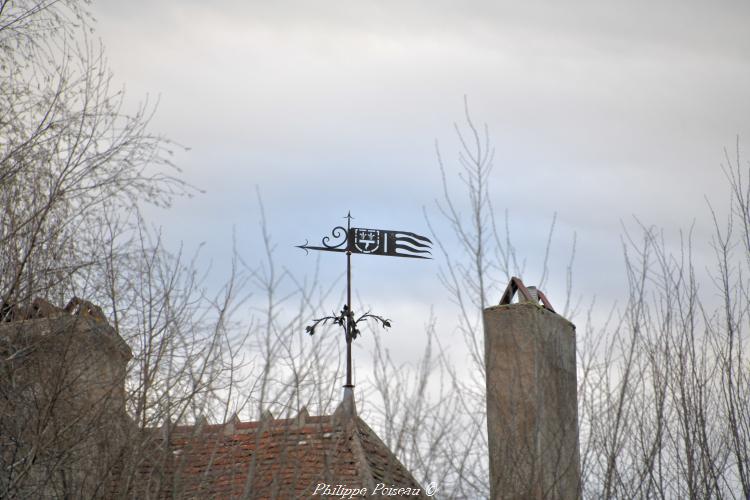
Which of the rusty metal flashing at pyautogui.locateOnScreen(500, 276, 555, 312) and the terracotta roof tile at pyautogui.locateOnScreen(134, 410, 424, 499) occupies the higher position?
the rusty metal flashing at pyautogui.locateOnScreen(500, 276, 555, 312)

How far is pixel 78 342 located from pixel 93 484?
1.32 meters

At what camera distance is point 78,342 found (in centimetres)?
917

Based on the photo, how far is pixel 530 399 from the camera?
7555mm

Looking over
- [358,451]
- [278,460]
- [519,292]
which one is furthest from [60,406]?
[519,292]

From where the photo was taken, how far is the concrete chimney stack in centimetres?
695

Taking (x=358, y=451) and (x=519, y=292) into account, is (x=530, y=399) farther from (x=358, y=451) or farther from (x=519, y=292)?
(x=358, y=451)

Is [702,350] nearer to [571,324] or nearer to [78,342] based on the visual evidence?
[571,324]

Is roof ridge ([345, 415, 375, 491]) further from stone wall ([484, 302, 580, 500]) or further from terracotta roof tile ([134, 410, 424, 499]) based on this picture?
stone wall ([484, 302, 580, 500])

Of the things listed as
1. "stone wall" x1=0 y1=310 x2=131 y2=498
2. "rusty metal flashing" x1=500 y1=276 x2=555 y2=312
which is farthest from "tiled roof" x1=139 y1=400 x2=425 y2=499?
"rusty metal flashing" x1=500 y1=276 x2=555 y2=312

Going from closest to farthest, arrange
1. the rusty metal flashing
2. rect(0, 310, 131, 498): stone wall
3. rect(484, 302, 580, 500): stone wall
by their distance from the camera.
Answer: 1. rect(484, 302, 580, 500): stone wall
2. the rusty metal flashing
3. rect(0, 310, 131, 498): stone wall

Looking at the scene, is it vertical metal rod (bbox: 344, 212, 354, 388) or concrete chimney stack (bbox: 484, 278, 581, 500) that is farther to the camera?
vertical metal rod (bbox: 344, 212, 354, 388)

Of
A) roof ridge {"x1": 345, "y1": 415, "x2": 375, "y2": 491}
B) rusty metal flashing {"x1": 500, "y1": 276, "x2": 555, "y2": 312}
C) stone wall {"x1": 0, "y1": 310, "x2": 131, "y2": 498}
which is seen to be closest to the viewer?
rusty metal flashing {"x1": 500, "y1": 276, "x2": 555, "y2": 312}

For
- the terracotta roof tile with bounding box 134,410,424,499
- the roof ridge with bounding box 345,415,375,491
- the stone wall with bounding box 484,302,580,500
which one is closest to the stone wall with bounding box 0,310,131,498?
the terracotta roof tile with bounding box 134,410,424,499

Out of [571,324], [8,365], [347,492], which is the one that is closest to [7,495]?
[8,365]
